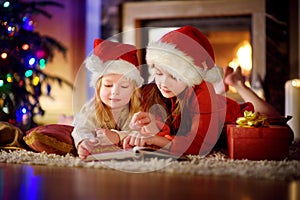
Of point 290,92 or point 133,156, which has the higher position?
point 290,92

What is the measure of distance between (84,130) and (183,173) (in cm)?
36

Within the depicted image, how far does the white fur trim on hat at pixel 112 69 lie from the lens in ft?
4.30

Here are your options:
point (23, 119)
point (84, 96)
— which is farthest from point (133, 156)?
point (84, 96)

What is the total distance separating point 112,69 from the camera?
51.8 inches

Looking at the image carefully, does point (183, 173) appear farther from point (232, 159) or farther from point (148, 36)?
point (148, 36)

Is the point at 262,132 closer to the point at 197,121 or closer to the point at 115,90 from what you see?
the point at 197,121

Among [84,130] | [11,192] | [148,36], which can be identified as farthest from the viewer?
[148,36]

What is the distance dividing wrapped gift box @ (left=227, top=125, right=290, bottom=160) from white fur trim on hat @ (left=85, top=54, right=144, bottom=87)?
307mm

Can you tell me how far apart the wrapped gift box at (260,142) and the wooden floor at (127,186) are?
10.7 inches

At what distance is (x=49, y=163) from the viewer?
1.23 metres

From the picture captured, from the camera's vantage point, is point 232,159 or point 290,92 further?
point 290,92

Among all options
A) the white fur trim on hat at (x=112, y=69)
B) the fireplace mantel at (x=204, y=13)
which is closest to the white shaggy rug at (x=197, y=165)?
the white fur trim on hat at (x=112, y=69)

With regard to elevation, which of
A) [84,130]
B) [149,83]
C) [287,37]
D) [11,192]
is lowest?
[11,192]

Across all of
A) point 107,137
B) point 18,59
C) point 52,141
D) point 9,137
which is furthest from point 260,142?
point 18,59
